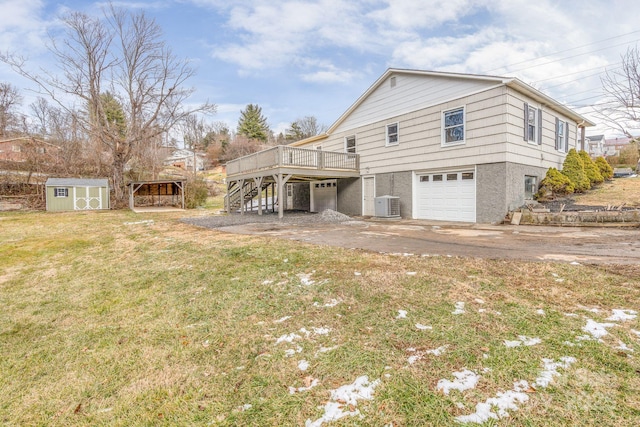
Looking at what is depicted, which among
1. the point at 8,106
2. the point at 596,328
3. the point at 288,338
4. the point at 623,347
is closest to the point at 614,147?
the point at 596,328

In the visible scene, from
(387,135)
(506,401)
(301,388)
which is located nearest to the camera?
(506,401)

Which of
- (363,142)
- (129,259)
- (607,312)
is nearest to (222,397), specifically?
(607,312)

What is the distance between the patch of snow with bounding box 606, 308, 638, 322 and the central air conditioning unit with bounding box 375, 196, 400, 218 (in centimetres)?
966

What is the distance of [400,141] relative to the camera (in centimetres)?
1271

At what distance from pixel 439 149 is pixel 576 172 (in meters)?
5.30

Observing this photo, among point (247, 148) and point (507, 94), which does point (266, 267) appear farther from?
point (247, 148)

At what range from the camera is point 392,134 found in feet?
43.2

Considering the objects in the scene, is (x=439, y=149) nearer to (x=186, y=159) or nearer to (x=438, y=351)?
(x=438, y=351)

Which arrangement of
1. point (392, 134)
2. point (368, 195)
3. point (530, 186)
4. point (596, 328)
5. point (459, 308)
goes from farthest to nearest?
point (368, 195), point (392, 134), point (530, 186), point (459, 308), point (596, 328)

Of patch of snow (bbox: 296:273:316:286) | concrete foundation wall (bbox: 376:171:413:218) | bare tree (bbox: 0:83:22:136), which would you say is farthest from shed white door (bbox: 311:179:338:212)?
bare tree (bbox: 0:83:22:136)

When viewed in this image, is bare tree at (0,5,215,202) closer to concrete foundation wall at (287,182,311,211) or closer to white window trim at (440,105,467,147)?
concrete foundation wall at (287,182,311,211)

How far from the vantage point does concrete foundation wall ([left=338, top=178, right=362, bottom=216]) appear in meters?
14.7

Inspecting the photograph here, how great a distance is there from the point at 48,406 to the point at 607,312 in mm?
4708

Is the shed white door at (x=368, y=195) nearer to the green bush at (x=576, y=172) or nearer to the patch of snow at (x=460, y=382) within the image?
the green bush at (x=576, y=172)
